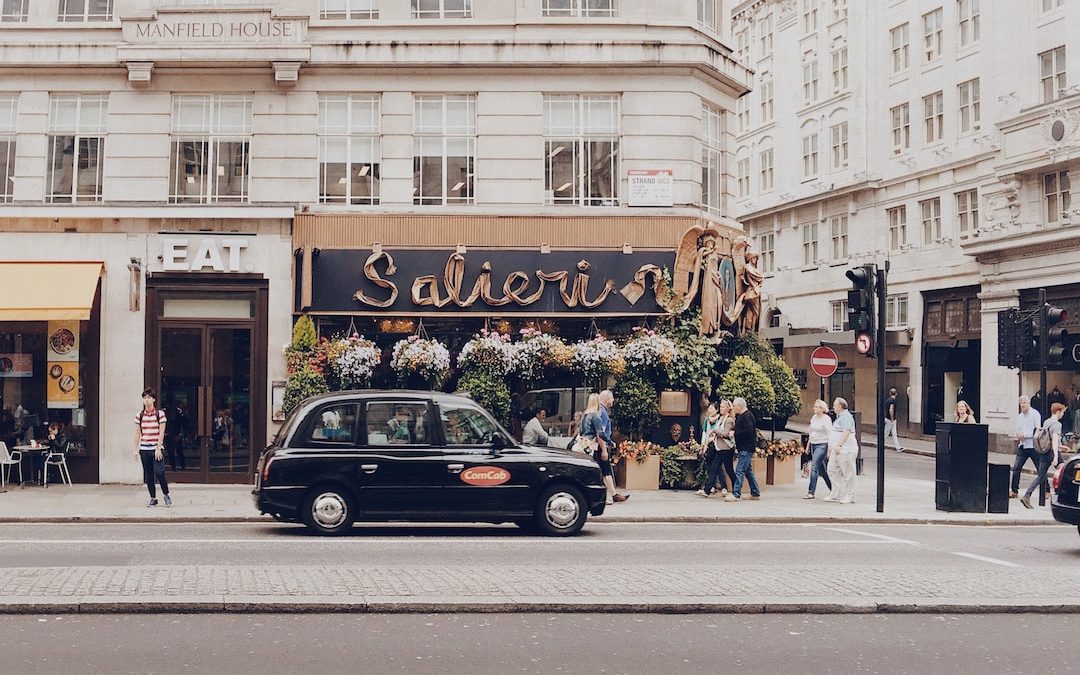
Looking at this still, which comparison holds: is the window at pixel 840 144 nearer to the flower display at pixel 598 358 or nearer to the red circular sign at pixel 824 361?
the red circular sign at pixel 824 361

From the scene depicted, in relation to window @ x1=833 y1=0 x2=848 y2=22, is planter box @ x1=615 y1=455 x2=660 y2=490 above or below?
below

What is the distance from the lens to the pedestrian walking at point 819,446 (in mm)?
20922

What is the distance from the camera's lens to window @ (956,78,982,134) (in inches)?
1649

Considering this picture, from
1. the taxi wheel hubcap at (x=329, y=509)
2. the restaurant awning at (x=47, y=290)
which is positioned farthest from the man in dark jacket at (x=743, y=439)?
the restaurant awning at (x=47, y=290)

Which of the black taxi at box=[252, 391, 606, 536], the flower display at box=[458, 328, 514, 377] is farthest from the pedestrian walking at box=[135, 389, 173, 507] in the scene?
the flower display at box=[458, 328, 514, 377]

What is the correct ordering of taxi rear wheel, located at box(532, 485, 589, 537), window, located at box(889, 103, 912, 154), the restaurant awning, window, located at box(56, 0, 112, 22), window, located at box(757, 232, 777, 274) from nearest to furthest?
taxi rear wheel, located at box(532, 485, 589, 537) < the restaurant awning < window, located at box(56, 0, 112, 22) < window, located at box(889, 103, 912, 154) < window, located at box(757, 232, 777, 274)

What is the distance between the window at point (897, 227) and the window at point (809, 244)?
17.8 ft

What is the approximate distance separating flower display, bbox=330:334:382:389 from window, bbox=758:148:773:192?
37.3 meters

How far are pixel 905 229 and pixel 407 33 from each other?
28027 millimetres

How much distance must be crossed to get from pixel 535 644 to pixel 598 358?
13913 mm

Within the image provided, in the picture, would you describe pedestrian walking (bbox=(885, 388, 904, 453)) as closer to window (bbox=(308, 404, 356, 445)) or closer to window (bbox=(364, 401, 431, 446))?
window (bbox=(364, 401, 431, 446))

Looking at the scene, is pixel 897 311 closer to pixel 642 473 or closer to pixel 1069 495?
pixel 642 473

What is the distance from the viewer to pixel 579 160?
23.5 meters

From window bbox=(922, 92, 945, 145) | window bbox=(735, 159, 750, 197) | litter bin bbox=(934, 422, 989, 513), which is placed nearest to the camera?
litter bin bbox=(934, 422, 989, 513)
